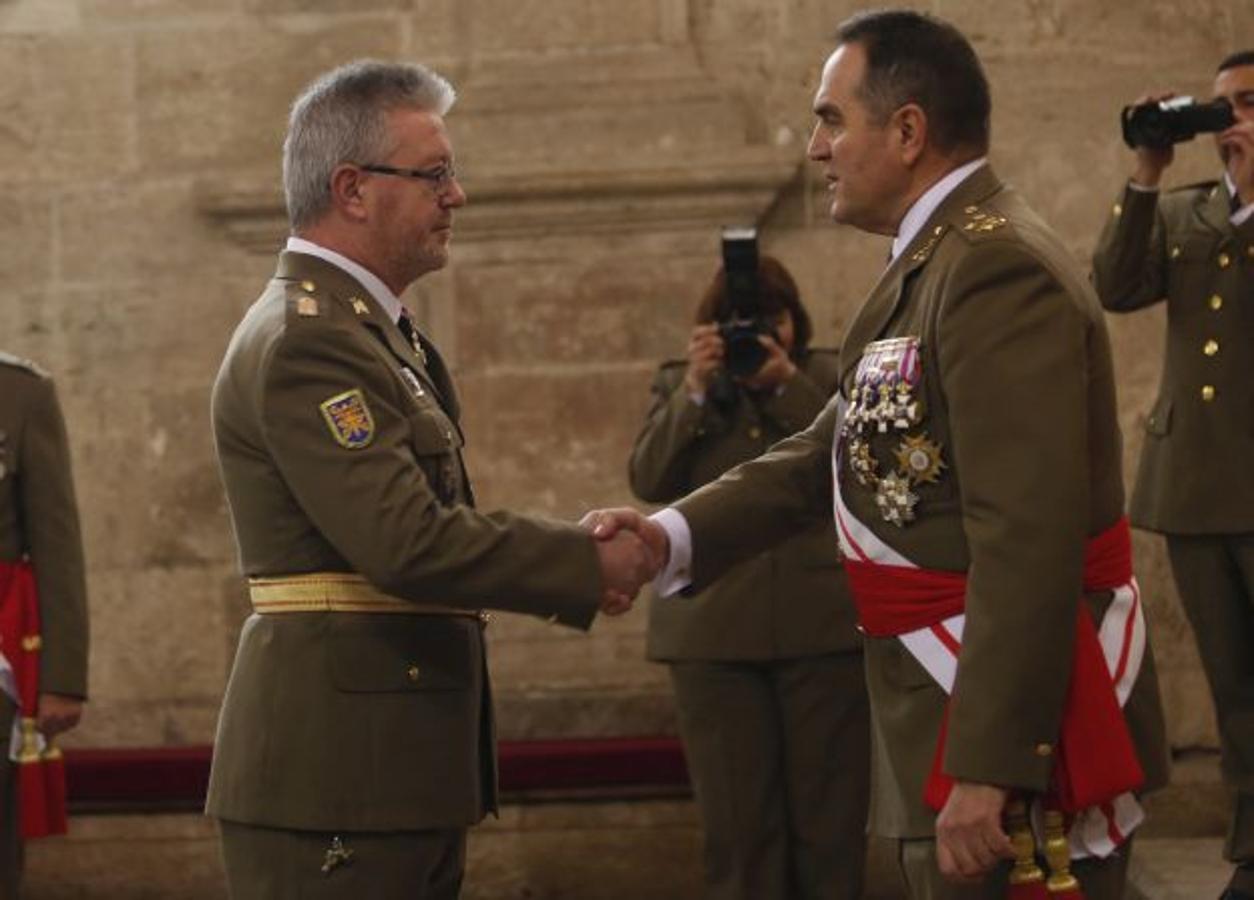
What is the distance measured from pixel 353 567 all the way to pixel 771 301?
7.97 ft

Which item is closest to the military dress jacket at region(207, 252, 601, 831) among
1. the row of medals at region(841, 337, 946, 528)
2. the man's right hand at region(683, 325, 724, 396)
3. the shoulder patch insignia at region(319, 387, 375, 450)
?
the shoulder patch insignia at region(319, 387, 375, 450)

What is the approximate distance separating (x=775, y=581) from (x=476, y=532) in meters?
2.28

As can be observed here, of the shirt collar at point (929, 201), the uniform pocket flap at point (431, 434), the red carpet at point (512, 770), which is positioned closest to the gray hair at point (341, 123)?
the uniform pocket flap at point (431, 434)

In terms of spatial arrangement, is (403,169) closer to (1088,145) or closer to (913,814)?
(913,814)

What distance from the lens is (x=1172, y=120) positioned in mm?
5086

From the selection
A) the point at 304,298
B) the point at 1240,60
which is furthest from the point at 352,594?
the point at 1240,60

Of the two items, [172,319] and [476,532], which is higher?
[476,532]

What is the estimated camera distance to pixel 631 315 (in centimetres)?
666

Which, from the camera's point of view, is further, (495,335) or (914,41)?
(495,335)

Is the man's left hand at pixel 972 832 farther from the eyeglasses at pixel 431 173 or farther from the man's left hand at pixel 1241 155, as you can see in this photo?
the man's left hand at pixel 1241 155

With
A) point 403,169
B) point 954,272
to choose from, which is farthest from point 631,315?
point 954,272

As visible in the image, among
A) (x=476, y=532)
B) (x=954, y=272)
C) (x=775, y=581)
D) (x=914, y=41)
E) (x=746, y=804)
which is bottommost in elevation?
(x=746, y=804)

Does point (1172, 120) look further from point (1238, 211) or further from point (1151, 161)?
point (1238, 211)

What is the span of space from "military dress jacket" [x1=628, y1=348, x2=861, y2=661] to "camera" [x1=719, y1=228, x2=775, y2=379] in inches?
3.4
